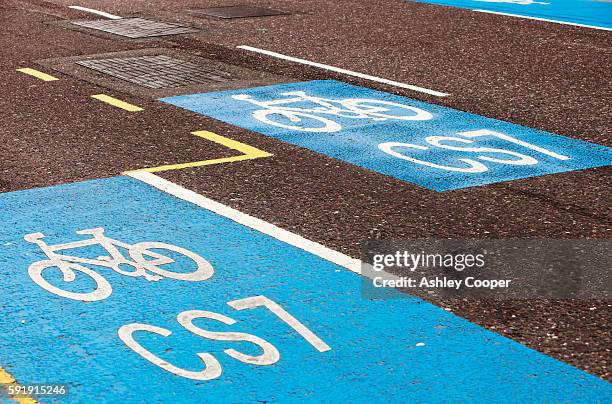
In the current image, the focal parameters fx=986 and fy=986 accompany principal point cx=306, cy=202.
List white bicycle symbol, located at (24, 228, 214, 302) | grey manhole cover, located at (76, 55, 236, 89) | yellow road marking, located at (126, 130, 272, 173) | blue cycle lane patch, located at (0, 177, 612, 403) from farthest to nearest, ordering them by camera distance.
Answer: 1. grey manhole cover, located at (76, 55, 236, 89)
2. yellow road marking, located at (126, 130, 272, 173)
3. white bicycle symbol, located at (24, 228, 214, 302)
4. blue cycle lane patch, located at (0, 177, 612, 403)

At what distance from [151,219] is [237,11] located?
10.7 metres

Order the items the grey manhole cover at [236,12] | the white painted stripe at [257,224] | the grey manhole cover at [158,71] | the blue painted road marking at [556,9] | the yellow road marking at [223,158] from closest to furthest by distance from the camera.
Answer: the white painted stripe at [257,224] → the yellow road marking at [223,158] → the grey manhole cover at [158,71] → the blue painted road marking at [556,9] → the grey manhole cover at [236,12]

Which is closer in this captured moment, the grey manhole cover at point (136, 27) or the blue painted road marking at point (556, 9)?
the grey manhole cover at point (136, 27)

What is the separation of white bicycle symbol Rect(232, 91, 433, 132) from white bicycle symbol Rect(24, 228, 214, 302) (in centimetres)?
330

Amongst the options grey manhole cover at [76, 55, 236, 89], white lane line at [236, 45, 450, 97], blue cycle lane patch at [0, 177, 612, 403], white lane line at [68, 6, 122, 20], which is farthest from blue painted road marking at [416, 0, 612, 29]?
blue cycle lane patch at [0, 177, 612, 403]

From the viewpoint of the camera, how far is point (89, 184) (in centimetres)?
744

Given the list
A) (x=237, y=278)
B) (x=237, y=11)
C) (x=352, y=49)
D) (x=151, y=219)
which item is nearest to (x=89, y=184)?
(x=151, y=219)

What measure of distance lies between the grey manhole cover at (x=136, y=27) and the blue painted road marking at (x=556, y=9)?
573 cm

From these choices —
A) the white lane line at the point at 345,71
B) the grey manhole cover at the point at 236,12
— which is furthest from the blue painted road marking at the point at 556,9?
the white lane line at the point at 345,71

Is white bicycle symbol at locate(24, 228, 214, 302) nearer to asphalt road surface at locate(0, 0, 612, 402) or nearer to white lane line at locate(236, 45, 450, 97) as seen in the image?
asphalt road surface at locate(0, 0, 612, 402)

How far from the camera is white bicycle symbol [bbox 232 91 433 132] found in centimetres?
934

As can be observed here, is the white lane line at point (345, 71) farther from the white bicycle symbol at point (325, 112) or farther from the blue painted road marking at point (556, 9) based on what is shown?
the blue painted road marking at point (556, 9)

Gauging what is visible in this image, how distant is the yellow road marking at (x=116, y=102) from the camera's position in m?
9.88

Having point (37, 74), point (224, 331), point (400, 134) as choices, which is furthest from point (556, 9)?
point (224, 331)
